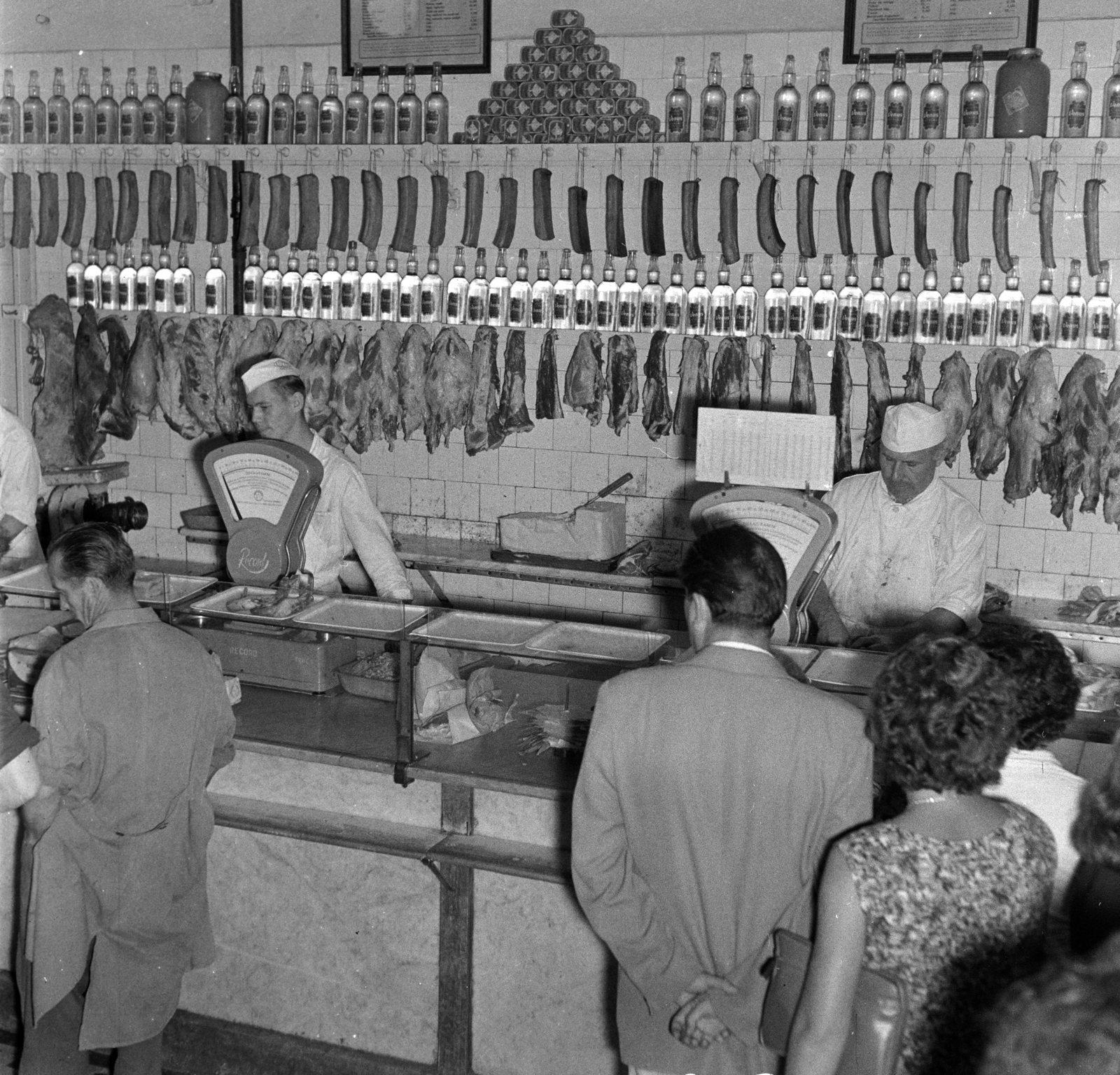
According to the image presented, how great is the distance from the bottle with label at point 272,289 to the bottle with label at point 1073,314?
394 cm

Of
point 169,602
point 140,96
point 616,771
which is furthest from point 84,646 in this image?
point 140,96

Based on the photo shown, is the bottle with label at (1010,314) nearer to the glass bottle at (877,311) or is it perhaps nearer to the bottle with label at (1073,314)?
the bottle with label at (1073,314)

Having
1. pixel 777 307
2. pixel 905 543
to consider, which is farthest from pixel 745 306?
pixel 905 543

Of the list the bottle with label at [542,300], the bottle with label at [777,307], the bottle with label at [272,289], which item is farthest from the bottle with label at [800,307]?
the bottle with label at [272,289]

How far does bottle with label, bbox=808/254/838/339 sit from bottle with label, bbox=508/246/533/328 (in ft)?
4.73

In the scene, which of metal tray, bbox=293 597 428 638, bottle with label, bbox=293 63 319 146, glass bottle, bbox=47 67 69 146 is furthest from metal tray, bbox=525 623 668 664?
glass bottle, bbox=47 67 69 146

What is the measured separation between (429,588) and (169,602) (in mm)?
3217

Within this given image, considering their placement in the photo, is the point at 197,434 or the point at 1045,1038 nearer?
the point at 1045,1038

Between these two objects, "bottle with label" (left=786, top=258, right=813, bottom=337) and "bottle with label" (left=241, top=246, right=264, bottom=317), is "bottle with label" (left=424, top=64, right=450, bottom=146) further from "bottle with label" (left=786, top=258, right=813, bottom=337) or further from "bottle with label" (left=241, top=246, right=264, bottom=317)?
"bottle with label" (left=786, top=258, right=813, bottom=337)

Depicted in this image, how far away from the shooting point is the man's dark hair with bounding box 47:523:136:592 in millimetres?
3605

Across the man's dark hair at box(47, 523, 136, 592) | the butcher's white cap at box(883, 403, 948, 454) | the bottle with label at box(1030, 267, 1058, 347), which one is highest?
the bottle with label at box(1030, 267, 1058, 347)

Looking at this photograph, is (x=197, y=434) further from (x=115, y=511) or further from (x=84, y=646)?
(x=84, y=646)

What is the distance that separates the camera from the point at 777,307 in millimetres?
6746

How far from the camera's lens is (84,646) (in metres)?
3.60
